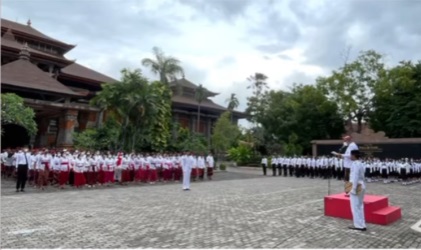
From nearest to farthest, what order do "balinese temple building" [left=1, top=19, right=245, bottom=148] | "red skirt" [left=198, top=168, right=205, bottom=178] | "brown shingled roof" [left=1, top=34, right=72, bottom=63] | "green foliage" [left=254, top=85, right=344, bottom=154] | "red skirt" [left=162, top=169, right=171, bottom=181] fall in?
"red skirt" [left=162, top=169, right=171, bottom=181], "red skirt" [left=198, top=168, right=205, bottom=178], "balinese temple building" [left=1, top=19, right=245, bottom=148], "brown shingled roof" [left=1, top=34, right=72, bottom=63], "green foliage" [left=254, top=85, right=344, bottom=154]

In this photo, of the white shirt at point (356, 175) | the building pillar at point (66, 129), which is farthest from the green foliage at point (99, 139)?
the white shirt at point (356, 175)

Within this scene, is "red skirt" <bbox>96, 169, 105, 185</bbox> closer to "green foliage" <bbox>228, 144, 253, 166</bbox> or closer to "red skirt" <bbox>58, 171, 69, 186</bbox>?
"red skirt" <bbox>58, 171, 69, 186</bbox>

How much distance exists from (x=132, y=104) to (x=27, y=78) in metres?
7.99

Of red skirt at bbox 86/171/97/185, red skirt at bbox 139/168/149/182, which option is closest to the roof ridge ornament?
red skirt at bbox 139/168/149/182

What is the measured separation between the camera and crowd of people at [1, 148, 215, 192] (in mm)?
15305

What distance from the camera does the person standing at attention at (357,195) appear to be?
312 inches

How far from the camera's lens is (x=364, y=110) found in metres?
36.8

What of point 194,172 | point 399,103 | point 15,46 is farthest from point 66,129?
point 399,103

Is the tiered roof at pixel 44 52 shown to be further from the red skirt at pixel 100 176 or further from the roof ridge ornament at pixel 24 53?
the red skirt at pixel 100 176

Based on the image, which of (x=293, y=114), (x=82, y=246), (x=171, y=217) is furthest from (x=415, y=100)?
(x=82, y=246)

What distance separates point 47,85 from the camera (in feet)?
84.9

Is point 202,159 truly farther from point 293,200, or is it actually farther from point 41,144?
point 41,144

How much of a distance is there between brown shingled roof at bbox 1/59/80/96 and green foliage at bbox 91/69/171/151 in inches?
116

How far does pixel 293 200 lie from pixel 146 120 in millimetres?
14922
